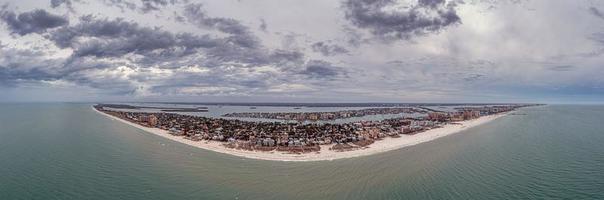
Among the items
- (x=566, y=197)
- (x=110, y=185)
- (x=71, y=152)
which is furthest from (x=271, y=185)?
(x=71, y=152)

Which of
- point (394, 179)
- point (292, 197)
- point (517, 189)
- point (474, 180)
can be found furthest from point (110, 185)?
point (517, 189)

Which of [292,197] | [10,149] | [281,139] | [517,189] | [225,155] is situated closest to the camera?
[292,197]

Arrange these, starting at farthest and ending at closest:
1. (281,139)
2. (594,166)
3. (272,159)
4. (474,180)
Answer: (281,139), (272,159), (594,166), (474,180)

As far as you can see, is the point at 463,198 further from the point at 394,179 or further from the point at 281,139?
the point at 281,139

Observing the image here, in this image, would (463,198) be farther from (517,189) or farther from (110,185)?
(110,185)

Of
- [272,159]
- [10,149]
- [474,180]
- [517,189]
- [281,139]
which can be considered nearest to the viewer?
[517,189]

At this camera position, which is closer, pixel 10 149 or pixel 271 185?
pixel 271 185
